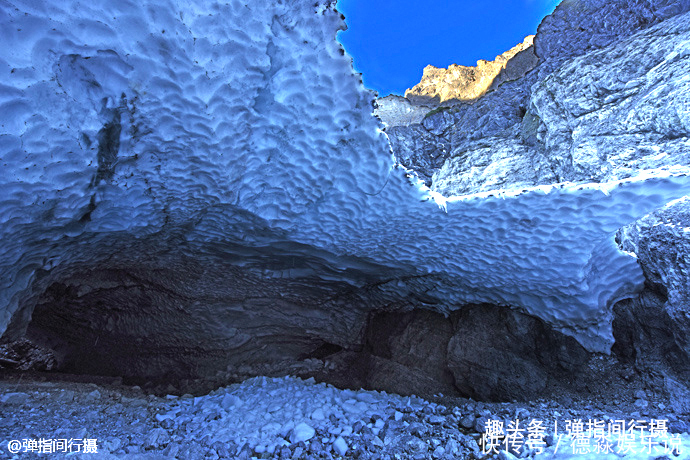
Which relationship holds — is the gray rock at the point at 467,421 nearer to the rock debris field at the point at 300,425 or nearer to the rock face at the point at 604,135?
the rock debris field at the point at 300,425

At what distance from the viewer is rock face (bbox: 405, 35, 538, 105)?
542 inches

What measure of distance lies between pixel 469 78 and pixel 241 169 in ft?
50.1

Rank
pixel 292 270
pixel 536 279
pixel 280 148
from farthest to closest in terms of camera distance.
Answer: pixel 292 270, pixel 536 279, pixel 280 148

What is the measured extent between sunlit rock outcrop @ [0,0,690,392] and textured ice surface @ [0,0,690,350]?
16 mm

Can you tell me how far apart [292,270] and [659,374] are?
16.9ft

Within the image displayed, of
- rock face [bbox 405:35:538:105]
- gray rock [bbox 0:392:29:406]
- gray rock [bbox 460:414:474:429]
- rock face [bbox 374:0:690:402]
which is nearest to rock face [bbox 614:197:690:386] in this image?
rock face [bbox 374:0:690:402]

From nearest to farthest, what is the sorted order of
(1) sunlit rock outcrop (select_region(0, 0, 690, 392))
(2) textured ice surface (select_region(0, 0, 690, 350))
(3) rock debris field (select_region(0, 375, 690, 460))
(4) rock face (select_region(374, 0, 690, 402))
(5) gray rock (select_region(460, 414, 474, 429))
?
(2) textured ice surface (select_region(0, 0, 690, 350)), (1) sunlit rock outcrop (select_region(0, 0, 690, 392)), (3) rock debris field (select_region(0, 375, 690, 460)), (4) rock face (select_region(374, 0, 690, 402)), (5) gray rock (select_region(460, 414, 474, 429))

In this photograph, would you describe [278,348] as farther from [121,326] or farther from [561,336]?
[561,336]

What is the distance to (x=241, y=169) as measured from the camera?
4035 mm

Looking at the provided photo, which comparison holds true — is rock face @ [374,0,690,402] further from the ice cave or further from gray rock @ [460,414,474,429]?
gray rock @ [460,414,474,429]

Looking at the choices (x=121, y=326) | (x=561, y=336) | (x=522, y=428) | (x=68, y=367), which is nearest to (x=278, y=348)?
(x=121, y=326)

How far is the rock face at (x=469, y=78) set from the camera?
13.8m

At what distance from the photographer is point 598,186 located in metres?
4.22

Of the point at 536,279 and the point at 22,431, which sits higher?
the point at 536,279
